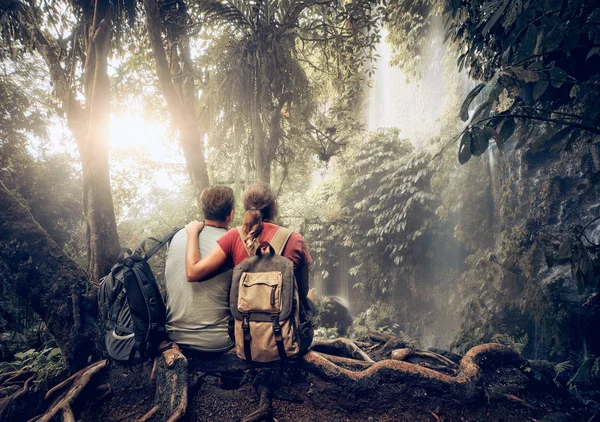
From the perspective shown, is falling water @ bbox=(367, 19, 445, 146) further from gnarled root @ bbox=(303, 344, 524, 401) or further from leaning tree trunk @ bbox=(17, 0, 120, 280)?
gnarled root @ bbox=(303, 344, 524, 401)

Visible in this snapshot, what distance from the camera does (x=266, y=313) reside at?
6.86 ft

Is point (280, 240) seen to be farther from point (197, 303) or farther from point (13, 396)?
point (13, 396)

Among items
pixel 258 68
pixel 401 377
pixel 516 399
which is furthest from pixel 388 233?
pixel 401 377

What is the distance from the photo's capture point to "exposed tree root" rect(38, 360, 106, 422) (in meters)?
2.54

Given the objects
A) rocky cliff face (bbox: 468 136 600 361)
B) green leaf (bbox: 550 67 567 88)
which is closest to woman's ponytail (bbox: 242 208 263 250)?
green leaf (bbox: 550 67 567 88)

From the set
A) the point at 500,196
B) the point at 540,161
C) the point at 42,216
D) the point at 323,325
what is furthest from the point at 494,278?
the point at 42,216

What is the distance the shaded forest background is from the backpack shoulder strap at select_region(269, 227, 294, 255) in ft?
4.35

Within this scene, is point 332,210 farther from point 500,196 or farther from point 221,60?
point 221,60

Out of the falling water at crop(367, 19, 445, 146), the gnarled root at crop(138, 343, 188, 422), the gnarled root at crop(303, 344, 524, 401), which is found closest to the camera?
the gnarled root at crop(138, 343, 188, 422)

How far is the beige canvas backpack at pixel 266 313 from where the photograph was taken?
207 cm

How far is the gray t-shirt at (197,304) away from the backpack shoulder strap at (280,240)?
1.64 ft

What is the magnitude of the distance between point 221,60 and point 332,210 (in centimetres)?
770

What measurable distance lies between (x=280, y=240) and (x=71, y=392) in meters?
2.48

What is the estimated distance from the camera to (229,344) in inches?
101
